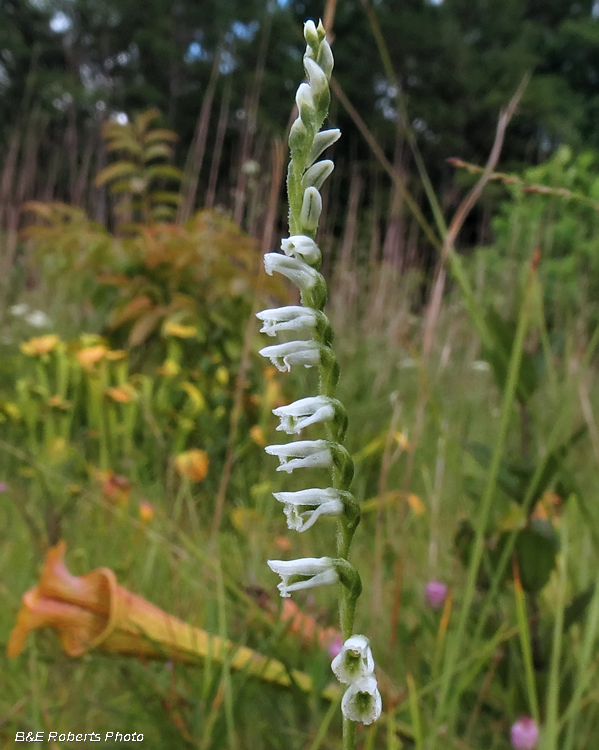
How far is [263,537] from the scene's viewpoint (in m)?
1.27

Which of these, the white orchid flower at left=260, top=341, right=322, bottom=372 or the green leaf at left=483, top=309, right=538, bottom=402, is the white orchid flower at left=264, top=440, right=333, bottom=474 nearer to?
the white orchid flower at left=260, top=341, right=322, bottom=372

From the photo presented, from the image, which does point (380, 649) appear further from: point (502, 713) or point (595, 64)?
point (595, 64)

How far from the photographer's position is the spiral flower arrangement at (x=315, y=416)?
0.83 feet

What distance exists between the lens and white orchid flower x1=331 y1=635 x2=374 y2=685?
257 millimetres

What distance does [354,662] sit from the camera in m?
0.27

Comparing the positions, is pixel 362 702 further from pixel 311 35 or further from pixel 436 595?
pixel 436 595

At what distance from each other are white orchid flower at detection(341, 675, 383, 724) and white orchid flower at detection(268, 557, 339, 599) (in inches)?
1.5

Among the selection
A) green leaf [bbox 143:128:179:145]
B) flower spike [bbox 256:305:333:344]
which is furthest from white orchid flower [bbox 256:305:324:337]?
green leaf [bbox 143:128:179:145]

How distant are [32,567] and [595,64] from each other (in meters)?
13.8

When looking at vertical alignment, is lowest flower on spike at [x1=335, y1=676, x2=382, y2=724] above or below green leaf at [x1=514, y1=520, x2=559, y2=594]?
above

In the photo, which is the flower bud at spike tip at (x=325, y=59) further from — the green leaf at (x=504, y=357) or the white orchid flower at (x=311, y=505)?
the green leaf at (x=504, y=357)

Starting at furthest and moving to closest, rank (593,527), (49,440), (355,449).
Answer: (355,449) → (49,440) → (593,527)

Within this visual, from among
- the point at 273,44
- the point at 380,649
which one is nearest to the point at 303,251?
the point at 380,649

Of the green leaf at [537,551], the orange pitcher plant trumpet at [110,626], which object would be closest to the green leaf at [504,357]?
the green leaf at [537,551]
